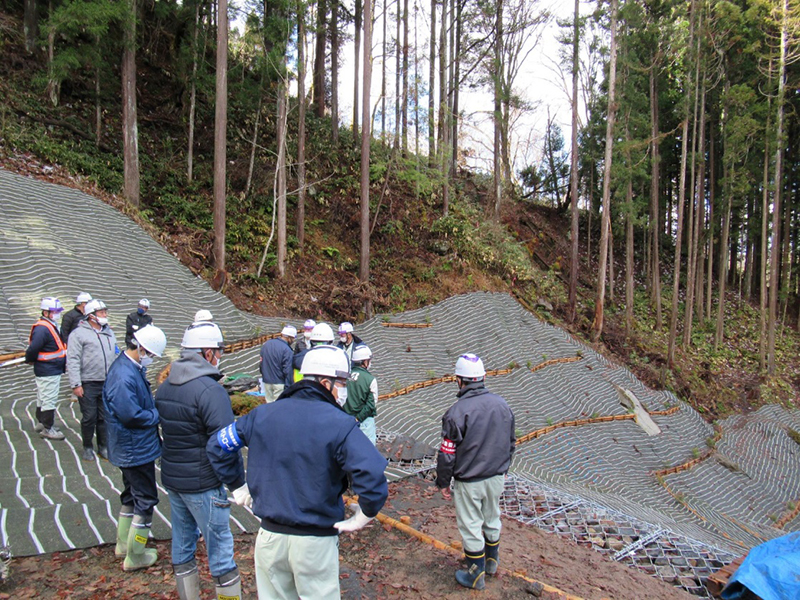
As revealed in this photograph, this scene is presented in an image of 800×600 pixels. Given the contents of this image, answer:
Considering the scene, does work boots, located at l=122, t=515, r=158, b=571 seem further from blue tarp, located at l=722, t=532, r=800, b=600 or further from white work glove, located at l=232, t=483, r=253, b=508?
blue tarp, located at l=722, t=532, r=800, b=600

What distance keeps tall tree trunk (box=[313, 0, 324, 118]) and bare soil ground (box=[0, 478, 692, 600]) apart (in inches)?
725

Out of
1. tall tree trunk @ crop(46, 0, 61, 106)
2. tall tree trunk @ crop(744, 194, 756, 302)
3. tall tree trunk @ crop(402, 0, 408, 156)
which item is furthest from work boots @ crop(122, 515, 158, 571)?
tall tree trunk @ crop(744, 194, 756, 302)

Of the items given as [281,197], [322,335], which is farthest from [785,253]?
[322,335]

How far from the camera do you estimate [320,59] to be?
77.0 feet

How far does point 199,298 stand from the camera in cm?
1195

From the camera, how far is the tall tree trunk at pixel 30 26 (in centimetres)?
1658

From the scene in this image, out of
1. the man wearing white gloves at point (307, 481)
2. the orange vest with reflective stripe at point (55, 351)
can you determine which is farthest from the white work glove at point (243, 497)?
the orange vest with reflective stripe at point (55, 351)

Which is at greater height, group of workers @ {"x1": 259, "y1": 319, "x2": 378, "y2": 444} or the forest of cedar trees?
the forest of cedar trees

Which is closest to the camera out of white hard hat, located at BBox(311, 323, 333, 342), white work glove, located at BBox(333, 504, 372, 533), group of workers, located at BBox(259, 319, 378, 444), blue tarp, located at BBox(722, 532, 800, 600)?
white work glove, located at BBox(333, 504, 372, 533)

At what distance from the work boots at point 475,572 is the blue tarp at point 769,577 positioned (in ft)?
8.10

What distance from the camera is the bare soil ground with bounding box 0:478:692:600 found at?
3271mm

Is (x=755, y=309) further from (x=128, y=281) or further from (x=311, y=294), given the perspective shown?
(x=128, y=281)

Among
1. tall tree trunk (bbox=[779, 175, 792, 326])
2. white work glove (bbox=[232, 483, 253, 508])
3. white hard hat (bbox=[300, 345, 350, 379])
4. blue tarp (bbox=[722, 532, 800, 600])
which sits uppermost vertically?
tall tree trunk (bbox=[779, 175, 792, 326])

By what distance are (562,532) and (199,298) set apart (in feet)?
31.6
